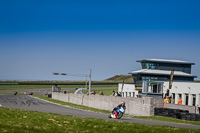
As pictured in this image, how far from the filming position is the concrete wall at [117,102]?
36875mm

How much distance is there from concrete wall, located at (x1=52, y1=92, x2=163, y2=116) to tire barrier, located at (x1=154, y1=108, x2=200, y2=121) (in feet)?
5.22

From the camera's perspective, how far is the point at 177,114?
31.5 m

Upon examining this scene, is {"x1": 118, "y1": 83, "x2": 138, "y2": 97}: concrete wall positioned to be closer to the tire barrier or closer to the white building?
the white building

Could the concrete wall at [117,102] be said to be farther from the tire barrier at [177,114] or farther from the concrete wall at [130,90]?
the concrete wall at [130,90]

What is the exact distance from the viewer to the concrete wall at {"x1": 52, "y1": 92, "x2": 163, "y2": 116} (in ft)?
121

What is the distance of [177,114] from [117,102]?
1513 cm

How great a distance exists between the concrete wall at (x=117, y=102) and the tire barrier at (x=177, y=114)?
1.59m

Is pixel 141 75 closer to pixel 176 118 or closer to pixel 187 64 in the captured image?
pixel 187 64

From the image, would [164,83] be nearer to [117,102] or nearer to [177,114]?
[117,102]

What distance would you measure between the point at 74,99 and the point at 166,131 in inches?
1961

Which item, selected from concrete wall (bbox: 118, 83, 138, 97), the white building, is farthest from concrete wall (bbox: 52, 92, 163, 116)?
concrete wall (bbox: 118, 83, 138, 97)

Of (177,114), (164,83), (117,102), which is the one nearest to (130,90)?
(164,83)

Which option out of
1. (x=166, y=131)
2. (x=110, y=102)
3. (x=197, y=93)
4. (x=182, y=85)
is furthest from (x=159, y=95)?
(x=166, y=131)

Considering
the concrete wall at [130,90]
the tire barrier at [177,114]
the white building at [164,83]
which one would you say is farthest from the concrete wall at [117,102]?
the concrete wall at [130,90]
